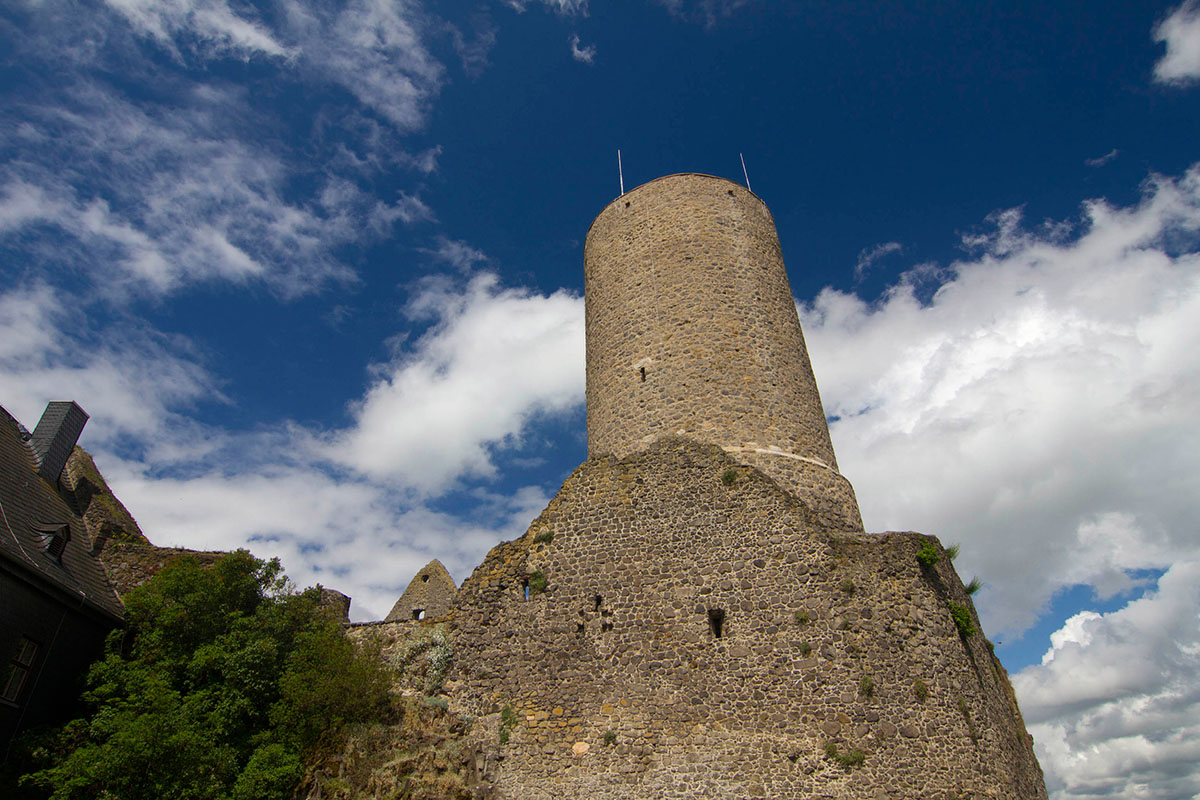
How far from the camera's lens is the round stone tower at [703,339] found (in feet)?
45.5

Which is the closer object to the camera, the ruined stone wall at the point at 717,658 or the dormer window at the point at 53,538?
the ruined stone wall at the point at 717,658

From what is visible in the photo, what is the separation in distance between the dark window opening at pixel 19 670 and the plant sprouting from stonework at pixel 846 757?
13.4 m

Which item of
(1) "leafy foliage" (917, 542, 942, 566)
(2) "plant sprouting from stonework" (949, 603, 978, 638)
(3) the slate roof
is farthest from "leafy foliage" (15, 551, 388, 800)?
(2) "plant sprouting from stonework" (949, 603, 978, 638)

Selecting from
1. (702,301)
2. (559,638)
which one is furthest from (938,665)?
(702,301)

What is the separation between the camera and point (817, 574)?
11.1m

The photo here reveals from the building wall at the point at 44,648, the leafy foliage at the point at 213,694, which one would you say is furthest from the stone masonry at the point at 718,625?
the building wall at the point at 44,648

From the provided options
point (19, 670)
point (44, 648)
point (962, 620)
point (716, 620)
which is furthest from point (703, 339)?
point (19, 670)

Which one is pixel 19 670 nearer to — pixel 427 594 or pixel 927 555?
pixel 427 594

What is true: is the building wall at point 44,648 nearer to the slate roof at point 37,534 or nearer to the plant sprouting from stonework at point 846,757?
the slate roof at point 37,534

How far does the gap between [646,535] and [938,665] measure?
502 centimetres

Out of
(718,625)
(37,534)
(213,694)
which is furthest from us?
(37,534)

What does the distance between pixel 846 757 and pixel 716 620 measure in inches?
106

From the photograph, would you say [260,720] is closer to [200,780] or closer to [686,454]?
[200,780]

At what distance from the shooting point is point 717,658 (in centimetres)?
1112
